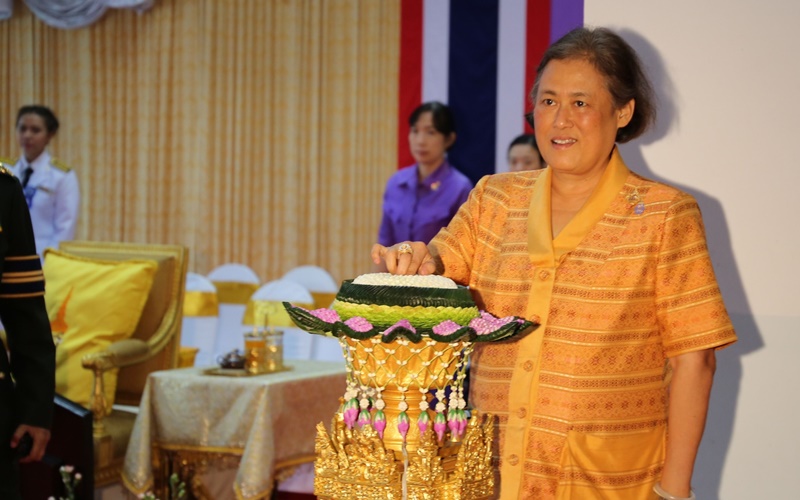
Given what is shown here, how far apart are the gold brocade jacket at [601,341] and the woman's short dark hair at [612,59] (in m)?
0.16

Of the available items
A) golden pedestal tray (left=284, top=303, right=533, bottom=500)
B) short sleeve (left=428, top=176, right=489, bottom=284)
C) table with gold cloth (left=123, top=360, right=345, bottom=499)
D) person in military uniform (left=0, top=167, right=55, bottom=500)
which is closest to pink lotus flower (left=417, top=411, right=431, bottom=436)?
golden pedestal tray (left=284, top=303, right=533, bottom=500)

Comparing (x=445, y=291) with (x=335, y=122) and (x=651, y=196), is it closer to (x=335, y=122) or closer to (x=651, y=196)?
(x=651, y=196)

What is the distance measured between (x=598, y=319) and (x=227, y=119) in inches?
232

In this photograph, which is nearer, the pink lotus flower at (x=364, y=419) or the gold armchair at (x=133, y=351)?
the pink lotus flower at (x=364, y=419)

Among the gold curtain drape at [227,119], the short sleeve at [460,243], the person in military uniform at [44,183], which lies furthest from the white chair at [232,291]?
the short sleeve at [460,243]

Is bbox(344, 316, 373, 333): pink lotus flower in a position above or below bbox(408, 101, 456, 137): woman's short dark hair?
below

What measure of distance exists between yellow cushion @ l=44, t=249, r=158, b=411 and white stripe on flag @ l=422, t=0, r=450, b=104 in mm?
2395

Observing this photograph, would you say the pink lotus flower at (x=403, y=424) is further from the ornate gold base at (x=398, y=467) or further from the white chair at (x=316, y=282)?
the white chair at (x=316, y=282)

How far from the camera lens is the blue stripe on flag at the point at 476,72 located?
574 cm

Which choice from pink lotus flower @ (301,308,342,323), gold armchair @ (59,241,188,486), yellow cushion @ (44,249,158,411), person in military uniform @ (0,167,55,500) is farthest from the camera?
yellow cushion @ (44,249,158,411)

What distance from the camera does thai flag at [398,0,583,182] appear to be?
5.66m

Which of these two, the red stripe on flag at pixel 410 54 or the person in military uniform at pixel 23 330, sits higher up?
the red stripe on flag at pixel 410 54

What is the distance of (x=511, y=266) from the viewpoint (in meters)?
1.67

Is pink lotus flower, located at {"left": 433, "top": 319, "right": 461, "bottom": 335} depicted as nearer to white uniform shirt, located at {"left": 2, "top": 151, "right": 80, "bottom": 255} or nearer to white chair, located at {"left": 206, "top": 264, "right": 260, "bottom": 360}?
white chair, located at {"left": 206, "top": 264, "right": 260, "bottom": 360}
